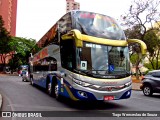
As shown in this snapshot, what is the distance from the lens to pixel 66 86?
11.7 meters

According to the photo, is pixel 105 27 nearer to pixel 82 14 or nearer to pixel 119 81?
pixel 82 14

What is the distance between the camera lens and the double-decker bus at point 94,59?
10719 millimetres

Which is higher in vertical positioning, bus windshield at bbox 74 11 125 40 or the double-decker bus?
bus windshield at bbox 74 11 125 40

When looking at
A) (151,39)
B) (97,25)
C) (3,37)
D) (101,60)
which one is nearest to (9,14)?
(3,37)

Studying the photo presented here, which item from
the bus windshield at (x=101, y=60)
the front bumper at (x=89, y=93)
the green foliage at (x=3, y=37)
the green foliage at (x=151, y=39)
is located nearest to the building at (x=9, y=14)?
the green foliage at (x=3, y=37)

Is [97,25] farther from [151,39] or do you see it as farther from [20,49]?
[20,49]

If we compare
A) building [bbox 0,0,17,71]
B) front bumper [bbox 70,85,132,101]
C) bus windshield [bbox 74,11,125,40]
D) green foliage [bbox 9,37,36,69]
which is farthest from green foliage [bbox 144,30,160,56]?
building [bbox 0,0,17,71]

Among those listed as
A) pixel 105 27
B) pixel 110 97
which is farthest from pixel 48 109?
pixel 105 27

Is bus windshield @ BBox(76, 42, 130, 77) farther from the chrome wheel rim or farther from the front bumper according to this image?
the chrome wheel rim

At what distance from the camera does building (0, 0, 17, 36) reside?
9425 cm

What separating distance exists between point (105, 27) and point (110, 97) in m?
2.83

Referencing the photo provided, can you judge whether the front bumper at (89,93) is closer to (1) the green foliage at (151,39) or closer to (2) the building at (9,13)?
(1) the green foliage at (151,39)

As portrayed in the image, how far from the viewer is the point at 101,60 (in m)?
11.0

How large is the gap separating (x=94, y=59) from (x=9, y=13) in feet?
314
